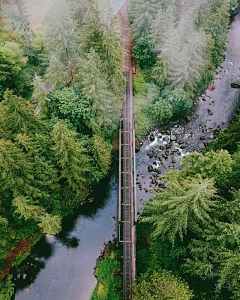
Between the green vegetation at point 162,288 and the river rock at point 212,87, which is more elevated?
the river rock at point 212,87

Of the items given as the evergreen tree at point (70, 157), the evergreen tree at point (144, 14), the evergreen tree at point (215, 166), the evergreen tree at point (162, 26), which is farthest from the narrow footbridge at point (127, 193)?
the evergreen tree at point (215, 166)

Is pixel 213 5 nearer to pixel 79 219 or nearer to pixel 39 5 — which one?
pixel 39 5

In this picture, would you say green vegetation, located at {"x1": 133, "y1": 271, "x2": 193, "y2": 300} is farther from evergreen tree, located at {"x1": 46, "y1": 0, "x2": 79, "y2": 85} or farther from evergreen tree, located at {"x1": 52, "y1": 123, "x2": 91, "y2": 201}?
evergreen tree, located at {"x1": 46, "y1": 0, "x2": 79, "y2": 85}

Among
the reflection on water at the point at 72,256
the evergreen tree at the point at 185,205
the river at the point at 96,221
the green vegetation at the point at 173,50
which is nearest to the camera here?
the evergreen tree at the point at 185,205

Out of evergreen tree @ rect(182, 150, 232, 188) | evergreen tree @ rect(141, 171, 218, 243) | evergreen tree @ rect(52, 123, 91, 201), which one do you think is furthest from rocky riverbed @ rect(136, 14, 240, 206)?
evergreen tree @ rect(141, 171, 218, 243)

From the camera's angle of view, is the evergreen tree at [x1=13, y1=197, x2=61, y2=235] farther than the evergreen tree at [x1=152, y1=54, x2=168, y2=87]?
No

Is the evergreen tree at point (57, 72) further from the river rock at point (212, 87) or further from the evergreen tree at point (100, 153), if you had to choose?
the river rock at point (212, 87)
